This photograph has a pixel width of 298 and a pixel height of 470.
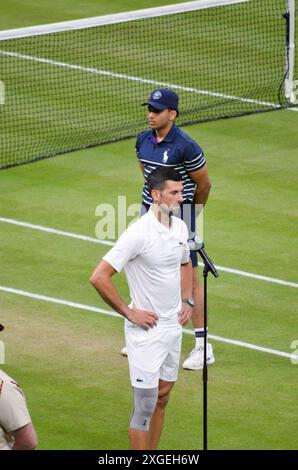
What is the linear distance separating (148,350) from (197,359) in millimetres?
2939

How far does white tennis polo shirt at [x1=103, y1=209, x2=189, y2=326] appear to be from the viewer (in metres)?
11.9

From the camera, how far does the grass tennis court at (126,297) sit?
13.6m

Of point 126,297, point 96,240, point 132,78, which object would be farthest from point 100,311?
point 132,78

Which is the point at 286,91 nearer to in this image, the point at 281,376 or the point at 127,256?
the point at 281,376

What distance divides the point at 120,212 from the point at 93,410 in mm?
6102

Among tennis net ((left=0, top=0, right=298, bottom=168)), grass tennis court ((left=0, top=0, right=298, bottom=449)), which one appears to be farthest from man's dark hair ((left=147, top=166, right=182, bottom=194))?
tennis net ((left=0, top=0, right=298, bottom=168))

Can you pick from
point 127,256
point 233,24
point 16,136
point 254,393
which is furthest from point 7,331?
point 233,24

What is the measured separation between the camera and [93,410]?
13.9 m

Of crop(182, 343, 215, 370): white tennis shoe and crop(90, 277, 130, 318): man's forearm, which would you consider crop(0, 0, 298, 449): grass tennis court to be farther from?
crop(90, 277, 130, 318): man's forearm

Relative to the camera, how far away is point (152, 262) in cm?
1201

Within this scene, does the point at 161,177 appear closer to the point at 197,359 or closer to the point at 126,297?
the point at 197,359

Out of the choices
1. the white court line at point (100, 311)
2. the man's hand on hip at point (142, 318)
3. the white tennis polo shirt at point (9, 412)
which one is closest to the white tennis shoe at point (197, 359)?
the white court line at point (100, 311)

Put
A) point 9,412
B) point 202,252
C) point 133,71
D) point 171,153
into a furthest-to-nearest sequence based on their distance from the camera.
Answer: point 133,71
point 171,153
point 202,252
point 9,412

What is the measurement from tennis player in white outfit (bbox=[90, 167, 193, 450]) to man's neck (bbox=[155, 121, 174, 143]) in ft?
7.76
